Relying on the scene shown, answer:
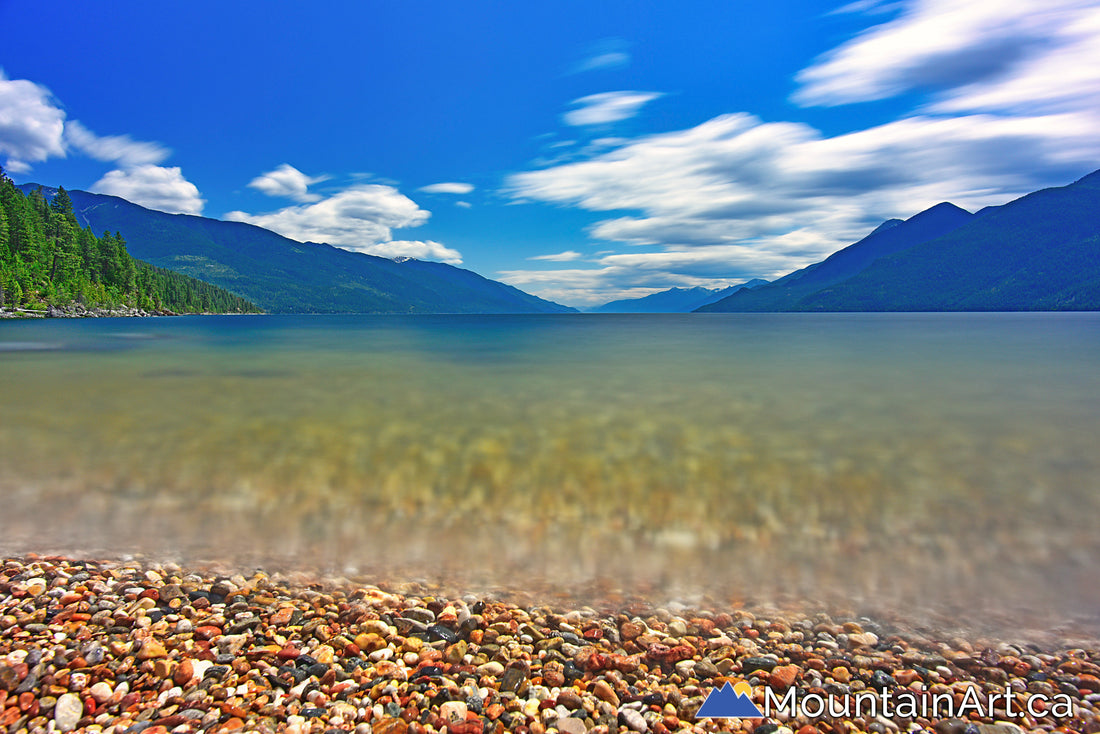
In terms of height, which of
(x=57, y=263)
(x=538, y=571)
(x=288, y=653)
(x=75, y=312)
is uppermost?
(x=57, y=263)

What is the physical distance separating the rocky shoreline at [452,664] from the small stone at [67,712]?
0.01 meters

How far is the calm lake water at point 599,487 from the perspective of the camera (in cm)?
752

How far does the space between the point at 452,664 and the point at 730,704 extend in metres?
2.54

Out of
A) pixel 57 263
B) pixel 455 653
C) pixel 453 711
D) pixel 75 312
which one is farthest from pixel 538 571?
pixel 57 263

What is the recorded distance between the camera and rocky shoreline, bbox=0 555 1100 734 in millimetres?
4398

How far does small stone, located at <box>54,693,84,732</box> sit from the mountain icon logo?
4.98 metres

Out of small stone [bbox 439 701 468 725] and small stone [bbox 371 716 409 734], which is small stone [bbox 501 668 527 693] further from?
small stone [bbox 371 716 409 734]

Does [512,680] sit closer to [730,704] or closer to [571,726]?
[571,726]

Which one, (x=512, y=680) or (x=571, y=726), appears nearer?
(x=571, y=726)

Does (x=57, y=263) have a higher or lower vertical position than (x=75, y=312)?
higher

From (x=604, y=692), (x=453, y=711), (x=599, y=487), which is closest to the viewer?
(x=453, y=711)

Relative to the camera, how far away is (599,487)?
1070cm

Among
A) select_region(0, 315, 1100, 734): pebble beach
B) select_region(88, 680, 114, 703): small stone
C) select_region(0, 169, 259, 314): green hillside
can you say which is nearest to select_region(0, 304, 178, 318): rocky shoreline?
select_region(0, 169, 259, 314): green hillside

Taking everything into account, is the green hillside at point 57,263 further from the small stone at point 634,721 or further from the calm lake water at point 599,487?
the small stone at point 634,721
